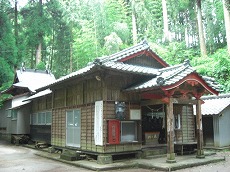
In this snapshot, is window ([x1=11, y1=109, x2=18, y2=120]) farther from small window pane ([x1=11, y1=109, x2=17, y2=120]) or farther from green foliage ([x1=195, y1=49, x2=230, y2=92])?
green foliage ([x1=195, y1=49, x2=230, y2=92])

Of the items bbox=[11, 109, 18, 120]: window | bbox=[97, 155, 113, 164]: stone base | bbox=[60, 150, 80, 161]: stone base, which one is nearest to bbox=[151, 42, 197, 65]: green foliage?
bbox=[11, 109, 18, 120]: window

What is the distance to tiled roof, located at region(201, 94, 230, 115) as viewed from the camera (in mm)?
15562

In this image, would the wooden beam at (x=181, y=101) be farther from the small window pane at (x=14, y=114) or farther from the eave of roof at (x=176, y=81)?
the small window pane at (x=14, y=114)

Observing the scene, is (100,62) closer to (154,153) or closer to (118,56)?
(118,56)

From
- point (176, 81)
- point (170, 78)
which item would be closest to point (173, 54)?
point (170, 78)

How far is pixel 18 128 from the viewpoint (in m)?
20.8

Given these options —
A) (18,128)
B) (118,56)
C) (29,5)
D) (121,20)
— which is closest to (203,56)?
(121,20)

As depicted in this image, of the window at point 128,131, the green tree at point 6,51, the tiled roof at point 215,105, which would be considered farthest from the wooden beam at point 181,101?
the green tree at point 6,51

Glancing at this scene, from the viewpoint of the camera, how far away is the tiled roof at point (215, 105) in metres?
15.6

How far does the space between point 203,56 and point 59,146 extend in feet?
56.9

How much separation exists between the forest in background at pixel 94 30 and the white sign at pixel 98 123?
14.9m

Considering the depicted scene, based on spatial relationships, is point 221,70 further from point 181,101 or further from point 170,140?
point 170,140

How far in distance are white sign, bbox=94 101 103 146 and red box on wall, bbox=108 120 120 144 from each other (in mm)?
367

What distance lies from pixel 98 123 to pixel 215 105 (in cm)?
873
